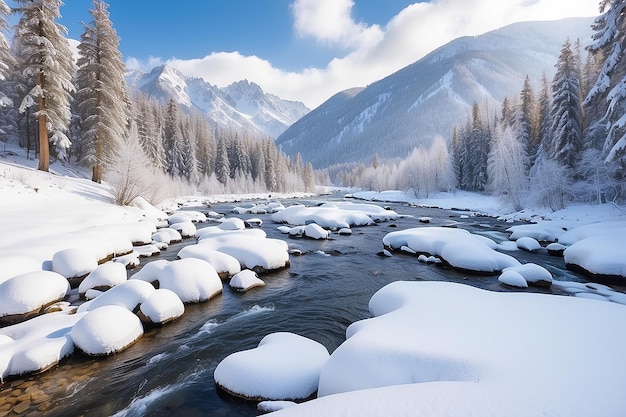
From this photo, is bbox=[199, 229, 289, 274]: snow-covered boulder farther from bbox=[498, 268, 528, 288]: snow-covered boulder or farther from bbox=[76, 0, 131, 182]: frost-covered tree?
bbox=[76, 0, 131, 182]: frost-covered tree

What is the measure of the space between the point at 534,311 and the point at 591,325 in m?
0.95

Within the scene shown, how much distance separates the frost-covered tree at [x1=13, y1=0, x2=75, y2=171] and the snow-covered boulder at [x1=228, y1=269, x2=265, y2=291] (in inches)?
797

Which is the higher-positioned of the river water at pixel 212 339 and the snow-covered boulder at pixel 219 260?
the snow-covered boulder at pixel 219 260

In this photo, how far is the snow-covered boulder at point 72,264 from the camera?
364 inches

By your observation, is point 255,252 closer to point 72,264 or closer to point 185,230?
point 72,264

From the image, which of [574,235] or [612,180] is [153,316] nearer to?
[574,235]

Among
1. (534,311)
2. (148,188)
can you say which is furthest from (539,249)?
(148,188)

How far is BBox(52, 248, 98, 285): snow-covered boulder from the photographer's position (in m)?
9.24

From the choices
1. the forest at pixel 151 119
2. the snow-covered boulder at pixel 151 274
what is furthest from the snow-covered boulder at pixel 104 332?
the forest at pixel 151 119

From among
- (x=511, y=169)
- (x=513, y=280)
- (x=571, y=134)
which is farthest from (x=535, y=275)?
(x=511, y=169)

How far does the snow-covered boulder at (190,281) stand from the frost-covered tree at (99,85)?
67.8ft

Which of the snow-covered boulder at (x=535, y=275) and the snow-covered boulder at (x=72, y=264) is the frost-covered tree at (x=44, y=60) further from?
the snow-covered boulder at (x=535, y=275)

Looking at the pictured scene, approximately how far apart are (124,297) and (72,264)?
378 centimetres

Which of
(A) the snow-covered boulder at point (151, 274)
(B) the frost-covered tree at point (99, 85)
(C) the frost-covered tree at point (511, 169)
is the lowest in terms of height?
(A) the snow-covered boulder at point (151, 274)
